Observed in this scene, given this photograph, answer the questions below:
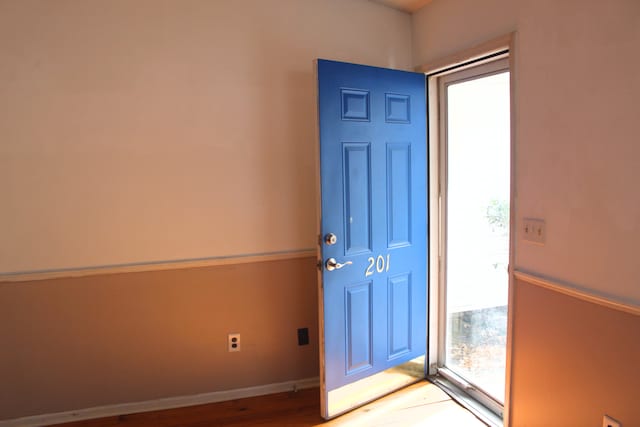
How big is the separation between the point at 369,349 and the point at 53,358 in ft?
5.89

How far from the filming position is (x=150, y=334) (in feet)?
8.43

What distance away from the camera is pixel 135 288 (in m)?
2.52

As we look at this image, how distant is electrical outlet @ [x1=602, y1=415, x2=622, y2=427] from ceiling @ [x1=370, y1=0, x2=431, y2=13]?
233cm

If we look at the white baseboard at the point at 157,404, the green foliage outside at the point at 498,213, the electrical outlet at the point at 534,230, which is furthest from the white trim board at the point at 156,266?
the electrical outlet at the point at 534,230

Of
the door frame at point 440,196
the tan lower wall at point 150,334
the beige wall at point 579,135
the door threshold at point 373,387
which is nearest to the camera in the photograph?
the beige wall at point 579,135

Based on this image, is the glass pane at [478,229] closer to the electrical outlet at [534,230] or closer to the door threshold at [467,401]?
the door threshold at [467,401]

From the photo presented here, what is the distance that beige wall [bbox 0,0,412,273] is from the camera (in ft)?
7.58

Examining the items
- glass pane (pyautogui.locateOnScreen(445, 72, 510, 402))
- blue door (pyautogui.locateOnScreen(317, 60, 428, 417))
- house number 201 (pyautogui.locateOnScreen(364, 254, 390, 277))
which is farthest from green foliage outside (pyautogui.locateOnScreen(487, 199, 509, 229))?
house number 201 (pyautogui.locateOnScreen(364, 254, 390, 277))

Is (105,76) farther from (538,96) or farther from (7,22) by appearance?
(538,96)

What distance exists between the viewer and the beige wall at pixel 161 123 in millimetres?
2311

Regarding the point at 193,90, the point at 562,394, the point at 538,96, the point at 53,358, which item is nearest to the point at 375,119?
the point at 538,96

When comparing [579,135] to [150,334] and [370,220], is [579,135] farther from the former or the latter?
[150,334]

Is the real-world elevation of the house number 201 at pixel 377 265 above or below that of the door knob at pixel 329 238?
below

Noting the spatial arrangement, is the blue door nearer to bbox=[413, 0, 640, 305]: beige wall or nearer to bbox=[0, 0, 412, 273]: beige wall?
bbox=[0, 0, 412, 273]: beige wall
